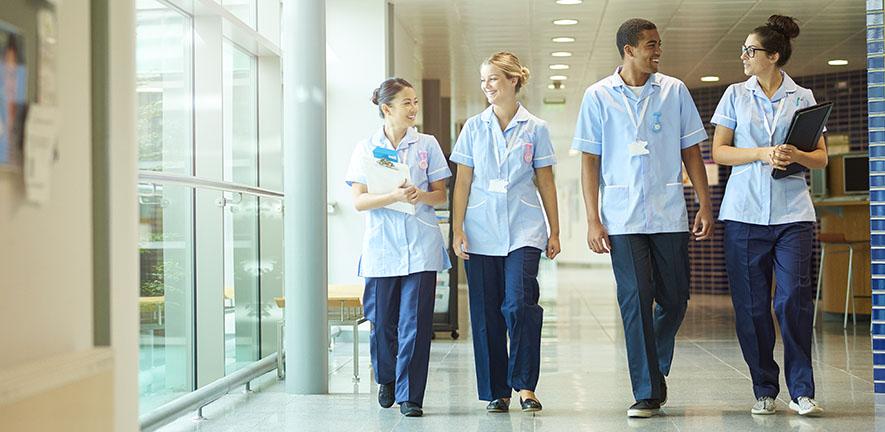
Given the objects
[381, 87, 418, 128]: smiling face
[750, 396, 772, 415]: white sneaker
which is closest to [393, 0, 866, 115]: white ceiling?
[381, 87, 418, 128]: smiling face

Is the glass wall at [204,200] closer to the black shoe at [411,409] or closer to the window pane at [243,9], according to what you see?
the window pane at [243,9]

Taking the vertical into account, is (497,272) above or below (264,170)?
below

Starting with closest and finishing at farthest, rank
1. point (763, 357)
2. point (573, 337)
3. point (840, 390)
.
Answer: point (763, 357) → point (840, 390) → point (573, 337)

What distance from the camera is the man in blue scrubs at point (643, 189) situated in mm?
4473

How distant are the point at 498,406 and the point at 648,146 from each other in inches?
50.3

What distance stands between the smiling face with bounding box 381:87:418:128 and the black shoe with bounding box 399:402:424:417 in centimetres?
123

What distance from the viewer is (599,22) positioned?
9.46 metres

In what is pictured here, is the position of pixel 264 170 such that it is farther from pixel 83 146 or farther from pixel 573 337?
pixel 83 146

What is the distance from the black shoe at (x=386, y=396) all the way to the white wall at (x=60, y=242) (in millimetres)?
2838

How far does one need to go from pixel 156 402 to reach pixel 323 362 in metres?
1.26

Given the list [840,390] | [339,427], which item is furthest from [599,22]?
[339,427]

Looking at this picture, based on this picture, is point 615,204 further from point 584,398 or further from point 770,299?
point 584,398

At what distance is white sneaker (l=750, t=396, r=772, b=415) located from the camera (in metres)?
4.50

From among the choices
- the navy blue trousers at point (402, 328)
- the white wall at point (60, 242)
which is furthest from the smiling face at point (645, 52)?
the white wall at point (60, 242)
